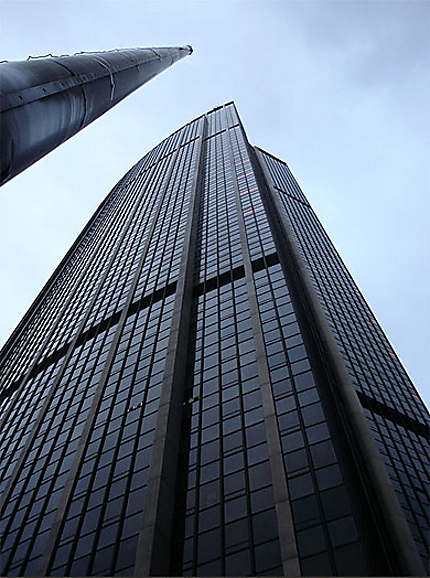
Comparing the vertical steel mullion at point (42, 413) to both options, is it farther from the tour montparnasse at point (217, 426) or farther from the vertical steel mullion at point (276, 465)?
the vertical steel mullion at point (276, 465)

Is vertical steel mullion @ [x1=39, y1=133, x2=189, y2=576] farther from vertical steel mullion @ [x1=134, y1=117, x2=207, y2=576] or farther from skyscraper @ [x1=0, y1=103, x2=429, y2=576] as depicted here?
vertical steel mullion @ [x1=134, y1=117, x2=207, y2=576]

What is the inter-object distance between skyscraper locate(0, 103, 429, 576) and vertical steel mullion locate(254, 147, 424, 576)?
0.14 meters

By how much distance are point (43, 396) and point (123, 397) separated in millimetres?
15539

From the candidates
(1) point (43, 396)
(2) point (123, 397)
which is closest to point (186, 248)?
(1) point (43, 396)

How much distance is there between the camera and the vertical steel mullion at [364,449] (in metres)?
26.8

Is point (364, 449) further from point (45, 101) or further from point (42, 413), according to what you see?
point (42, 413)

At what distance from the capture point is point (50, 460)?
151 feet

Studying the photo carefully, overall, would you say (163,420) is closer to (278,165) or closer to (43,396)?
(43,396)

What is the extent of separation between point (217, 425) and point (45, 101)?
90.1 feet

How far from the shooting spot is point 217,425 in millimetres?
39969

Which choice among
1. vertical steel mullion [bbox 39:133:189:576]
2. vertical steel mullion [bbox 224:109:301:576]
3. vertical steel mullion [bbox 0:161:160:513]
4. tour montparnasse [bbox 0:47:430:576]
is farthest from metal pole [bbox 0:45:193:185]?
vertical steel mullion [bbox 0:161:160:513]

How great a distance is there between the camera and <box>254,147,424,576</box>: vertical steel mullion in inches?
1054

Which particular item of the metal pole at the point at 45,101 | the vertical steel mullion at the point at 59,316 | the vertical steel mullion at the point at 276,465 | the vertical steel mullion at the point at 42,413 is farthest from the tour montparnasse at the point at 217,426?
the metal pole at the point at 45,101

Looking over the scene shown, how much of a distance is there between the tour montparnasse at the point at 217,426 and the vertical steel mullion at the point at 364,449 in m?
0.14
